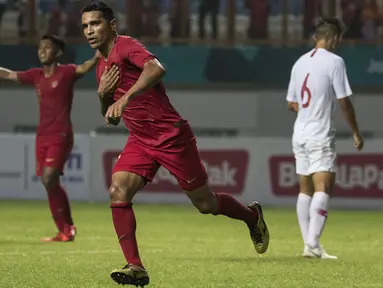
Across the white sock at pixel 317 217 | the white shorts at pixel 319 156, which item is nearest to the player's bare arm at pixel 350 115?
the white shorts at pixel 319 156

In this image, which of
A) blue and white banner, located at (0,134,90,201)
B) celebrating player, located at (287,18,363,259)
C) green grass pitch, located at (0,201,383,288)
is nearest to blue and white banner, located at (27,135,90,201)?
blue and white banner, located at (0,134,90,201)

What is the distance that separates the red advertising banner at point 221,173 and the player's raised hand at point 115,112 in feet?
38.2

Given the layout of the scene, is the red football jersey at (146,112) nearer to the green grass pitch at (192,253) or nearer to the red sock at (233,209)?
the red sock at (233,209)

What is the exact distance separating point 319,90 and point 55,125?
130 inches

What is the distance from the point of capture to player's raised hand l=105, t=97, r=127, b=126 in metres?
7.86

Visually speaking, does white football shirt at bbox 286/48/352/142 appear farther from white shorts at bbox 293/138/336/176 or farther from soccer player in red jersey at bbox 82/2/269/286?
soccer player in red jersey at bbox 82/2/269/286

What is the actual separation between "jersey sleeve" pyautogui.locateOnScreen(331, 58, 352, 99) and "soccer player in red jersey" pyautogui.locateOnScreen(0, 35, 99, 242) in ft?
10.3

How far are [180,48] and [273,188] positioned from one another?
8095 mm

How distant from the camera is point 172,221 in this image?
651 inches

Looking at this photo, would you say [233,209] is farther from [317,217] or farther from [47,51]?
[47,51]

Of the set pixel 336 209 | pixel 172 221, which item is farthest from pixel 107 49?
pixel 336 209

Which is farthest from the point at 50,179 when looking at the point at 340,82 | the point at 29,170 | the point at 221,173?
the point at 29,170

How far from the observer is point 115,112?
311 inches

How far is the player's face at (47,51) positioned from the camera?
516 inches
